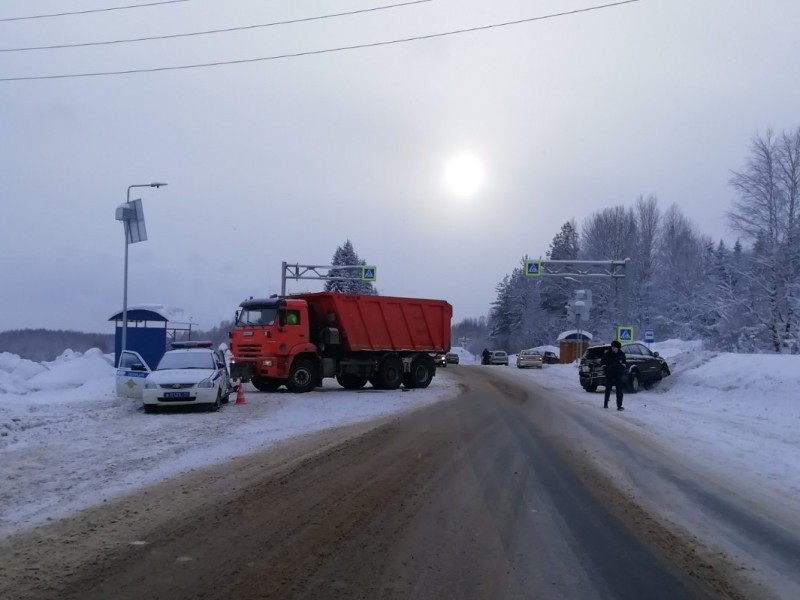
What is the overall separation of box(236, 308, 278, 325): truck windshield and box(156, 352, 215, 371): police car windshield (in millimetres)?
5026

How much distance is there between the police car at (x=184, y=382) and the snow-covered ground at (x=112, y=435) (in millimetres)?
357

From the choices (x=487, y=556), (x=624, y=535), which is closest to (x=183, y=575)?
(x=487, y=556)

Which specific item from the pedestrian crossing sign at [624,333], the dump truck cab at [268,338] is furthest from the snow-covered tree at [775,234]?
the dump truck cab at [268,338]

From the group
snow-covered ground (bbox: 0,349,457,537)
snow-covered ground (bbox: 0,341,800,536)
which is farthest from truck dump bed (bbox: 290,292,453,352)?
→ snow-covered ground (bbox: 0,349,457,537)

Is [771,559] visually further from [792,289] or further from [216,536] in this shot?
[792,289]

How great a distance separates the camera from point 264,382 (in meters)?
25.0

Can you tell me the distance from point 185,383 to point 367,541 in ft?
37.8

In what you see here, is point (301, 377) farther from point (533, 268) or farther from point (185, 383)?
point (533, 268)

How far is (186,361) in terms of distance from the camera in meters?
18.5

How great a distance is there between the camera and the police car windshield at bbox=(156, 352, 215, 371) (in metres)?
18.2

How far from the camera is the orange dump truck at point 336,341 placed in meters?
24.0

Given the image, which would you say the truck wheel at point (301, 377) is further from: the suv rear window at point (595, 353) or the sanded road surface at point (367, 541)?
the sanded road surface at point (367, 541)

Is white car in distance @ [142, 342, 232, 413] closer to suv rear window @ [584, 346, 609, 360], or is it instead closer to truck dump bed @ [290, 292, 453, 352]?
truck dump bed @ [290, 292, 453, 352]

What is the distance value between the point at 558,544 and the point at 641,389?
2245 cm
